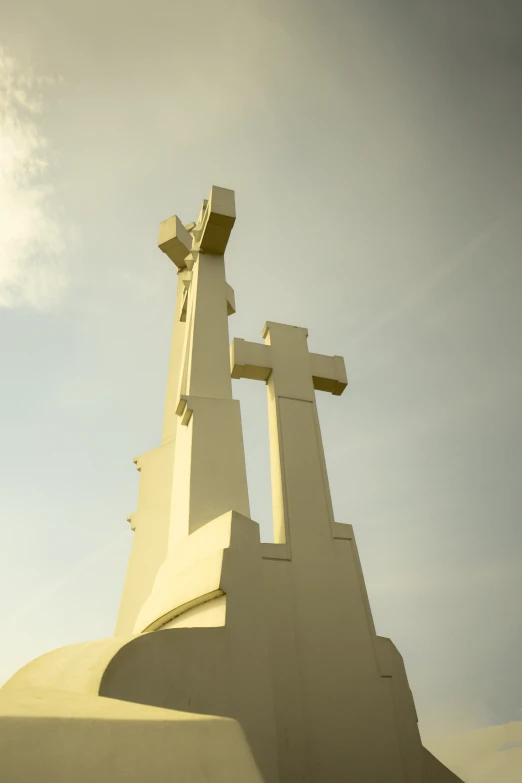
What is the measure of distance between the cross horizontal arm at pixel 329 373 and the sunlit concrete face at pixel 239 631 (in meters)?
0.02

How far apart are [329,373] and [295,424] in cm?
101

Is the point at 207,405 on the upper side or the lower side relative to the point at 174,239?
lower

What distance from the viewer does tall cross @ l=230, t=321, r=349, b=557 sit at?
537 cm

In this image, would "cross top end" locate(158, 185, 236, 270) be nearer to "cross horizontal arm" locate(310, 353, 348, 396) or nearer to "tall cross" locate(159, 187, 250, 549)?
"tall cross" locate(159, 187, 250, 549)

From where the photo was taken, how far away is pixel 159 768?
1.49 metres

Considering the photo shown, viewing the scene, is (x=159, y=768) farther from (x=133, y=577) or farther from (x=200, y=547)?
(x=133, y=577)

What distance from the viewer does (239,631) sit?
12.6 ft

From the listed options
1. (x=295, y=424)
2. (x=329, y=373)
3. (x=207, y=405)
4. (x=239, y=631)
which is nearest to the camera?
(x=239, y=631)

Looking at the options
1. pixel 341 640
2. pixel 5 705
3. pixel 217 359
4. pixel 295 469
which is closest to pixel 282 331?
pixel 217 359

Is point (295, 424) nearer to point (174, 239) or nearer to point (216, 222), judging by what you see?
point (216, 222)

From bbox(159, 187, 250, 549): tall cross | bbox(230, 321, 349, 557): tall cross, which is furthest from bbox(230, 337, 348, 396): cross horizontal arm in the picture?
bbox(159, 187, 250, 549): tall cross

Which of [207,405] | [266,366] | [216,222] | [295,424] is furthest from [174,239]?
[295,424]

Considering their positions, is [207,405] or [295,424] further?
[295,424]

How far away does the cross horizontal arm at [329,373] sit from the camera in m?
6.71
